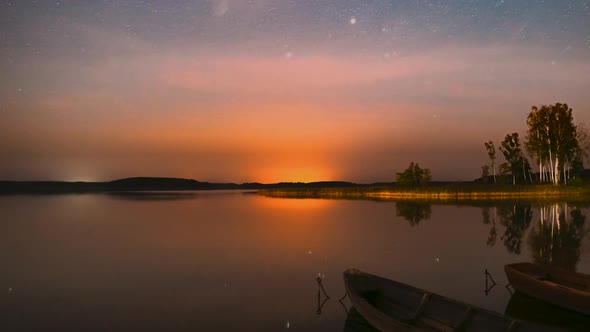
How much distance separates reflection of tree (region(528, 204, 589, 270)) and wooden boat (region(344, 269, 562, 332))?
1196 cm

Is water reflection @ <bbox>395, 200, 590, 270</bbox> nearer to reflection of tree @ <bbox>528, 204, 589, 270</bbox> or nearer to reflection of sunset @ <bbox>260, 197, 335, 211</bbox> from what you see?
reflection of tree @ <bbox>528, 204, 589, 270</bbox>

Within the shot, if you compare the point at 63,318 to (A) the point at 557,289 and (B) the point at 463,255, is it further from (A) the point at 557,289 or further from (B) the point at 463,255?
(B) the point at 463,255

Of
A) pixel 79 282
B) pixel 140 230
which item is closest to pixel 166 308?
pixel 79 282

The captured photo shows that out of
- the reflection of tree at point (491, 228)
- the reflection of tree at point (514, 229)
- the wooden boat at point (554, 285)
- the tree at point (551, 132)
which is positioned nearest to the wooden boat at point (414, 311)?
the wooden boat at point (554, 285)

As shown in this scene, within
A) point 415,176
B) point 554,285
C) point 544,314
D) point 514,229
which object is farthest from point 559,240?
point 415,176

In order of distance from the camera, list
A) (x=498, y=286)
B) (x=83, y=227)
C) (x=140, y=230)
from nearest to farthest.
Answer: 1. (x=498, y=286)
2. (x=140, y=230)
3. (x=83, y=227)

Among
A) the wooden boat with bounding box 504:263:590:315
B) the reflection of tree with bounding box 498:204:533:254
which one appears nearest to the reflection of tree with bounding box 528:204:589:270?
the reflection of tree with bounding box 498:204:533:254

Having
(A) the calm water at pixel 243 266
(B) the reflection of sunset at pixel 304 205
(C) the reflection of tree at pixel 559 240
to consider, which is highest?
(B) the reflection of sunset at pixel 304 205

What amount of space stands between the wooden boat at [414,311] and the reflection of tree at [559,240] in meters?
12.0

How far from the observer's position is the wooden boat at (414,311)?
34.0 ft

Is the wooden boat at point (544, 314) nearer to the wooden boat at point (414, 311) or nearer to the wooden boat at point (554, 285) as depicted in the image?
the wooden boat at point (554, 285)

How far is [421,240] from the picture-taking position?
30.7 meters

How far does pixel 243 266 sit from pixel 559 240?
21.4 meters

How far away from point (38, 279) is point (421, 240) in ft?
78.9
